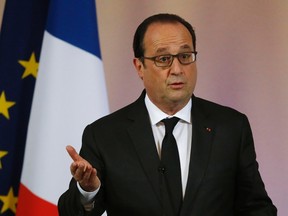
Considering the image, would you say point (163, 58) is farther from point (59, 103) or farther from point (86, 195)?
point (59, 103)

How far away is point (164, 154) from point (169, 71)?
30 centimetres

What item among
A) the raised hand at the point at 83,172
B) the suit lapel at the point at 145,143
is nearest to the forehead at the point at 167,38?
the suit lapel at the point at 145,143

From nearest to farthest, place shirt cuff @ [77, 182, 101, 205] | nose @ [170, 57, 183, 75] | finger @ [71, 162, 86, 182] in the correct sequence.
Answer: finger @ [71, 162, 86, 182]
shirt cuff @ [77, 182, 101, 205]
nose @ [170, 57, 183, 75]

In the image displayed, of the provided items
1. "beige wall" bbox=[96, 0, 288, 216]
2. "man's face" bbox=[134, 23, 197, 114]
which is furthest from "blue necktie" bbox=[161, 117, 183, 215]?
"beige wall" bbox=[96, 0, 288, 216]

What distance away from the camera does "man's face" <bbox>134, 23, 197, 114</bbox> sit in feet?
6.02

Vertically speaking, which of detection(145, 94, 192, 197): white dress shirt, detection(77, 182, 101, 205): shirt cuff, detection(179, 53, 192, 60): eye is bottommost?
detection(77, 182, 101, 205): shirt cuff

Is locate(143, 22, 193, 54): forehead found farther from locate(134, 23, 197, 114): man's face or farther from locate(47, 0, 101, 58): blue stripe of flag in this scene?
locate(47, 0, 101, 58): blue stripe of flag

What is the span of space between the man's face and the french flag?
0.59 m

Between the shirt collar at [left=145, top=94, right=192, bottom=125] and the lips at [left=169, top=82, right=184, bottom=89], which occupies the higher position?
the lips at [left=169, top=82, right=184, bottom=89]

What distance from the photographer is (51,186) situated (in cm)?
245

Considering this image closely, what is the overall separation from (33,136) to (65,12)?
0.63 m

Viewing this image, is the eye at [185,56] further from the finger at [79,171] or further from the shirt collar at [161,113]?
the finger at [79,171]

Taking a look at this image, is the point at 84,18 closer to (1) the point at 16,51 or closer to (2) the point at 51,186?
(1) the point at 16,51

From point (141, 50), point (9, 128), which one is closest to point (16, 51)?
point (9, 128)
